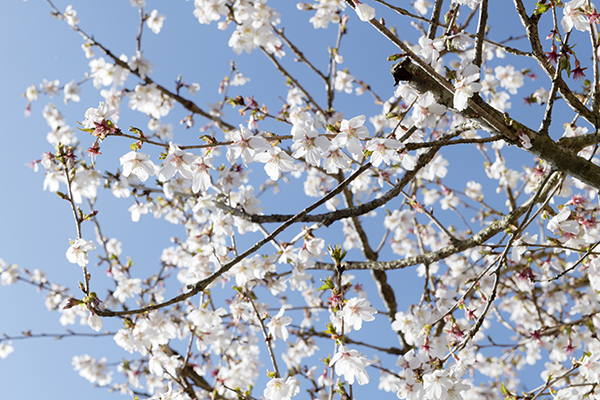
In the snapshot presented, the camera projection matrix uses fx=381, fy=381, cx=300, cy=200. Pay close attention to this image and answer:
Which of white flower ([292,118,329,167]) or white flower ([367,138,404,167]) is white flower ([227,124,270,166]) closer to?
white flower ([292,118,329,167])

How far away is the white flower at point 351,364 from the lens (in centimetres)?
180

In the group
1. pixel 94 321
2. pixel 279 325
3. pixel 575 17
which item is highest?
pixel 575 17

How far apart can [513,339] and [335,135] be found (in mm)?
5902

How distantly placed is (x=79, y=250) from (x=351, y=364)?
153 cm

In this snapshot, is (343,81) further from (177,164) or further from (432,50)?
(177,164)

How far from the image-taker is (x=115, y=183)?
353 centimetres

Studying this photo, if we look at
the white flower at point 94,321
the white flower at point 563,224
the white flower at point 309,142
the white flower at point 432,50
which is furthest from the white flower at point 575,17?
the white flower at point 94,321

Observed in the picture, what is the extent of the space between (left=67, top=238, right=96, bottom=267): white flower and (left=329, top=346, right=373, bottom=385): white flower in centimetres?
138

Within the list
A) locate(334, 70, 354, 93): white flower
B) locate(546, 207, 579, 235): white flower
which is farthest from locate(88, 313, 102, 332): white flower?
locate(334, 70, 354, 93): white flower

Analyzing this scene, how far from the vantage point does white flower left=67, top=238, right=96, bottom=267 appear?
200 centimetres

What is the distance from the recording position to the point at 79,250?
2035 millimetres

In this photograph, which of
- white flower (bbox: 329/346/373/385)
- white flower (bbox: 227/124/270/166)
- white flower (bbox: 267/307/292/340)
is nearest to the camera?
white flower (bbox: 227/124/270/166)

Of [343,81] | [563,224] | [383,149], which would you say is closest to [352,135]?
[383,149]

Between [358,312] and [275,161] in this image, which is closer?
[275,161]
